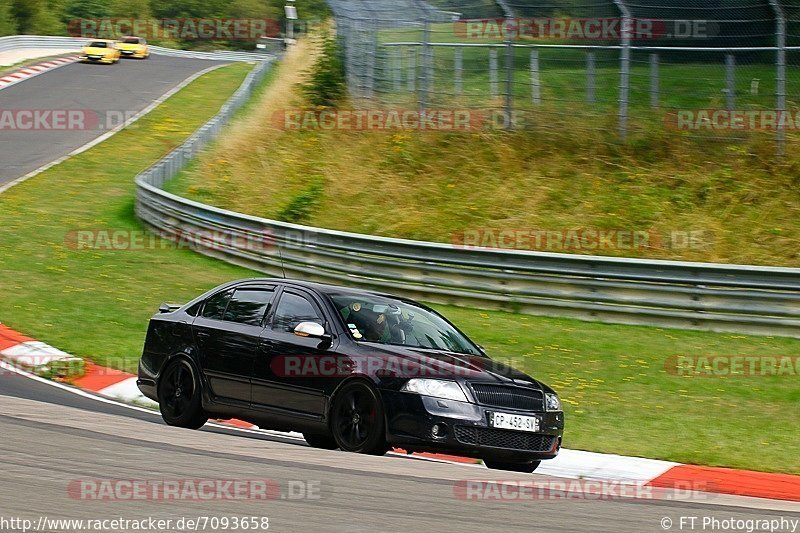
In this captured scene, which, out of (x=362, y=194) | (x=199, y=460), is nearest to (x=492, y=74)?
(x=362, y=194)

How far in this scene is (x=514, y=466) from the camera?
9484 millimetres

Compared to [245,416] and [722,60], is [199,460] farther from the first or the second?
Result: [722,60]

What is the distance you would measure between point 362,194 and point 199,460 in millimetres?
14922

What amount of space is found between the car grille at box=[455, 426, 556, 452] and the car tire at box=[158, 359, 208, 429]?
2683 mm

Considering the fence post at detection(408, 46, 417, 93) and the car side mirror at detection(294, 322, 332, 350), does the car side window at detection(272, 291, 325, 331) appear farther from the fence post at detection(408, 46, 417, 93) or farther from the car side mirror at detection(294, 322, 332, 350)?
the fence post at detection(408, 46, 417, 93)

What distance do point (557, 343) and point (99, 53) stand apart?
44.6 m

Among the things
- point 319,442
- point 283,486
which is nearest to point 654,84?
point 319,442

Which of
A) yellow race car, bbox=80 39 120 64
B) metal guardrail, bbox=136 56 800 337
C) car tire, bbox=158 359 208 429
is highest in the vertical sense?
yellow race car, bbox=80 39 120 64

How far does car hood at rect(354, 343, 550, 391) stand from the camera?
8.74m

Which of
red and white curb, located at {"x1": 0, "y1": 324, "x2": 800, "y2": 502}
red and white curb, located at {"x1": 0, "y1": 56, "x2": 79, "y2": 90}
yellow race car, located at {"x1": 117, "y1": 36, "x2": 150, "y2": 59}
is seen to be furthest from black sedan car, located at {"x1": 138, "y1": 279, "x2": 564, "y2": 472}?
yellow race car, located at {"x1": 117, "y1": 36, "x2": 150, "y2": 59}

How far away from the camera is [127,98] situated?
147ft

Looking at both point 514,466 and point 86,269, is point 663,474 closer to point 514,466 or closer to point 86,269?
point 514,466

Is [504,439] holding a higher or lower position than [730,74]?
lower

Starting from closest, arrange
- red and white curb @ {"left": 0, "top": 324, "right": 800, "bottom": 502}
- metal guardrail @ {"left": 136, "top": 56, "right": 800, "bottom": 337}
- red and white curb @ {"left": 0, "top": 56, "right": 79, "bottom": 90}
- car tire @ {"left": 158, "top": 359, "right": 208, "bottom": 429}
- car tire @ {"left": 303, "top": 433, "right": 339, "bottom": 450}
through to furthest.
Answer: red and white curb @ {"left": 0, "top": 324, "right": 800, "bottom": 502} → car tire @ {"left": 303, "top": 433, "right": 339, "bottom": 450} → car tire @ {"left": 158, "top": 359, "right": 208, "bottom": 429} → metal guardrail @ {"left": 136, "top": 56, "right": 800, "bottom": 337} → red and white curb @ {"left": 0, "top": 56, "right": 79, "bottom": 90}
